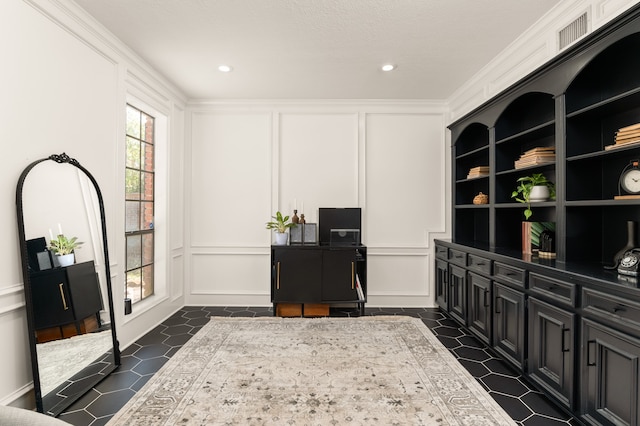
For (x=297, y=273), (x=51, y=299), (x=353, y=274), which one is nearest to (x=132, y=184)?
(x=51, y=299)

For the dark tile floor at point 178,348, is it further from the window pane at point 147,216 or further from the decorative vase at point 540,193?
the decorative vase at point 540,193

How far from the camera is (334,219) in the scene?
172 inches

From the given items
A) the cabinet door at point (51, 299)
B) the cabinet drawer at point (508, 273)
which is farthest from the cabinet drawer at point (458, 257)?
the cabinet door at point (51, 299)

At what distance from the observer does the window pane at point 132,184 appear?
137 inches

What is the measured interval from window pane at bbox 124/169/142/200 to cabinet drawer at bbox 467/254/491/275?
12.1ft

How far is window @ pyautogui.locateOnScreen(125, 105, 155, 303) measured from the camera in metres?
3.53

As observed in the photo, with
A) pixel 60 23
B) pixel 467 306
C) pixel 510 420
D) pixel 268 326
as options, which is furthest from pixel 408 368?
pixel 60 23

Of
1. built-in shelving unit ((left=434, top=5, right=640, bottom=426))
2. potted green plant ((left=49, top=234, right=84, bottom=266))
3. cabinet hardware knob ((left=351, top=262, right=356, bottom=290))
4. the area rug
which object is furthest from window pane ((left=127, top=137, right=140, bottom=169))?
built-in shelving unit ((left=434, top=5, right=640, bottom=426))

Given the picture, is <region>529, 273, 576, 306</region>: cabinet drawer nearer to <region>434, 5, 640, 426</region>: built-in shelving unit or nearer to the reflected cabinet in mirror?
<region>434, 5, 640, 426</region>: built-in shelving unit

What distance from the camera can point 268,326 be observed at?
Answer: 3609 mm

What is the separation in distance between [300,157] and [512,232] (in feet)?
8.95

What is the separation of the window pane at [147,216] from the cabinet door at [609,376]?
414 centimetres

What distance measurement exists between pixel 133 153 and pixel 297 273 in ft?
7.61

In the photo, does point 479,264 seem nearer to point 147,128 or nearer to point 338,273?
point 338,273
